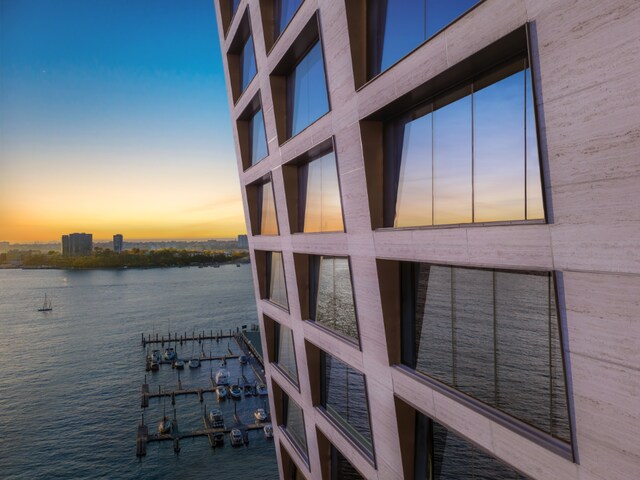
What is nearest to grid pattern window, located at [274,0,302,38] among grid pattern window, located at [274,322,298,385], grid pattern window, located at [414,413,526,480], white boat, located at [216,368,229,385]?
grid pattern window, located at [274,322,298,385]

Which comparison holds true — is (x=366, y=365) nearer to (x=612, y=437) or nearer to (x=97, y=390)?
(x=612, y=437)

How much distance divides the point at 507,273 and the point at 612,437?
2918 millimetres

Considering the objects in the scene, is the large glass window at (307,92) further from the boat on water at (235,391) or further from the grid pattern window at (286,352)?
the boat on water at (235,391)

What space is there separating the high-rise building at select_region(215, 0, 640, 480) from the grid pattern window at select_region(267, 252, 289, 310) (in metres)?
3.56

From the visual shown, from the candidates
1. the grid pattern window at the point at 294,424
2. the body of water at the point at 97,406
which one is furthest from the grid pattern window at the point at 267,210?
the body of water at the point at 97,406

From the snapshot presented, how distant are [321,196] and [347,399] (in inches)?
284

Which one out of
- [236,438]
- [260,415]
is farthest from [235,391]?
[236,438]

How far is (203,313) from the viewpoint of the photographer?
504 ft

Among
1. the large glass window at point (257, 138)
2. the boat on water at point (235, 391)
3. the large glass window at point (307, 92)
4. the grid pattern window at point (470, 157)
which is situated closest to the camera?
the grid pattern window at point (470, 157)

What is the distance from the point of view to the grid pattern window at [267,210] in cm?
2075

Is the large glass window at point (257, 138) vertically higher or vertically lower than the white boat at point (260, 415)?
higher

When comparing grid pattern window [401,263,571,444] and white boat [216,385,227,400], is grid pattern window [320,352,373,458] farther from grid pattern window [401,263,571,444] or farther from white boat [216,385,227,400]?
white boat [216,385,227,400]

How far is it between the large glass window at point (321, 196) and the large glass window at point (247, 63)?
7.78m

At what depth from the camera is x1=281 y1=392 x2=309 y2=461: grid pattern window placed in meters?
19.6
